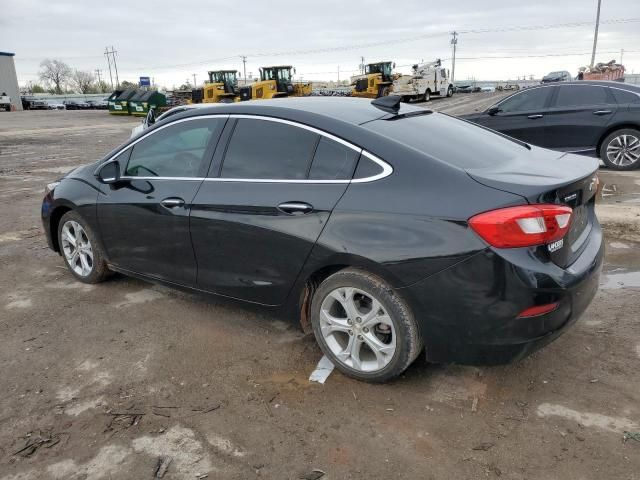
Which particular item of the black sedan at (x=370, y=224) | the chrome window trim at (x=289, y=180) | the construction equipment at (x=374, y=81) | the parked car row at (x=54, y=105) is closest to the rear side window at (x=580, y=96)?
the black sedan at (x=370, y=224)

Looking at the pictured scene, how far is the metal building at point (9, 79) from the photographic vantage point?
5987 centimetres

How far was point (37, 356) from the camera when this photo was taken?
12.0 feet

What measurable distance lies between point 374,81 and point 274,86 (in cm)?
723

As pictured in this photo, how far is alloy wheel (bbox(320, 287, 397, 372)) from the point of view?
303cm

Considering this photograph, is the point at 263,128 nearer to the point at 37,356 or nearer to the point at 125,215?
the point at 125,215

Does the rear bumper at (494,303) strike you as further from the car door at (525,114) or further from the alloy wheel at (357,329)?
the car door at (525,114)

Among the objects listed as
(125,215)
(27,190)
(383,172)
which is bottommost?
(27,190)

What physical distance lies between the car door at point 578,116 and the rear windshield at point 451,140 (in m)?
6.33

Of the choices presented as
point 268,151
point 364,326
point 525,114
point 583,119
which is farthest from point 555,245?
point 525,114

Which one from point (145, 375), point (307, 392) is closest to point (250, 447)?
point (307, 392)

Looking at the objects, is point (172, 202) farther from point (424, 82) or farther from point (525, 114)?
point (424, 82)

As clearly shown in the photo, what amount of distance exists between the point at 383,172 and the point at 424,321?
0.83 meters

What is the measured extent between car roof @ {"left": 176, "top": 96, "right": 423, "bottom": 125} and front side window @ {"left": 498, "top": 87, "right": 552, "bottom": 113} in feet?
21.6

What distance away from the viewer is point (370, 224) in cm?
291
